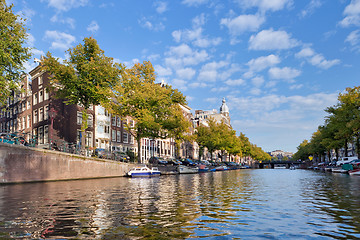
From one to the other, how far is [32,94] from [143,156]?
29452 mm

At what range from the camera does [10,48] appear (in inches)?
1305

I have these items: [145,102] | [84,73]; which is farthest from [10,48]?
[145,102]

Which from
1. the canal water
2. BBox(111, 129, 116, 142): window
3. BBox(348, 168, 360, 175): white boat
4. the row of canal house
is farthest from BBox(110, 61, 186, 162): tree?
the canal water

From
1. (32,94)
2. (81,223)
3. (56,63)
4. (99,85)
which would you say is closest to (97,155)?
(99,85)

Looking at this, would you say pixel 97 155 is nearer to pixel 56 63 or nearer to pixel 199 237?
pixel 56 63

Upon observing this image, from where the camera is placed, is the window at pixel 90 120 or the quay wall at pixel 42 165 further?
the window at pixel 90 120

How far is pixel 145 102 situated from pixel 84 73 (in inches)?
428

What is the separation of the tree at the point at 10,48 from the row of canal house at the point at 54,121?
13006 millimetres

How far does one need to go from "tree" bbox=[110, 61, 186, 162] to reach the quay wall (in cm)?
983

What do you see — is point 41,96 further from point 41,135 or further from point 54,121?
point 41,135

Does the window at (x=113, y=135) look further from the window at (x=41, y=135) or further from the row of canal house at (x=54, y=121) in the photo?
the window at (x=41, y=135)

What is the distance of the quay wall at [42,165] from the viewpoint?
30.3 meters

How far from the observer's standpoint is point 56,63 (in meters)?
43.4

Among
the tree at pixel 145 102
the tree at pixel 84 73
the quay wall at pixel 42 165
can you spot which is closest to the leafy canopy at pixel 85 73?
the tree at pixel 84 73
